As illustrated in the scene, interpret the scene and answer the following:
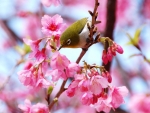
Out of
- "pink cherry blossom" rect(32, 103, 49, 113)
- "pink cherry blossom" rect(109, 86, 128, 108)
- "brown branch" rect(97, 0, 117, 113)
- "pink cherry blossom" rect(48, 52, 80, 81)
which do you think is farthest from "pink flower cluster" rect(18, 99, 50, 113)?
"brown branch" rect(97, 0, 117, 113)

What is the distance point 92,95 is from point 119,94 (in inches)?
4.3

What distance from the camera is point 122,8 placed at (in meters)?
4.21

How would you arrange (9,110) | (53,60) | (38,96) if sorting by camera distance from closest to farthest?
(53,60) < (9,110) < (38,96)

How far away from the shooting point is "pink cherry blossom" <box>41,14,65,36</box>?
3.50 feet

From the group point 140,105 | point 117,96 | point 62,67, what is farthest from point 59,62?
point 140,105

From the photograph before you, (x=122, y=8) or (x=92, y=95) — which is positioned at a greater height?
(x=92, y=95)

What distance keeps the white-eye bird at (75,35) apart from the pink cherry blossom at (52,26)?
42 millimetres

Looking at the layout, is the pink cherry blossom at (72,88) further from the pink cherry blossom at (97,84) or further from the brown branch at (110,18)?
the brown branch at (110,18)

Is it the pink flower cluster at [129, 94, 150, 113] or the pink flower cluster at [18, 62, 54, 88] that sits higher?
the pink flower cluster at [18, 62, 54, 88]

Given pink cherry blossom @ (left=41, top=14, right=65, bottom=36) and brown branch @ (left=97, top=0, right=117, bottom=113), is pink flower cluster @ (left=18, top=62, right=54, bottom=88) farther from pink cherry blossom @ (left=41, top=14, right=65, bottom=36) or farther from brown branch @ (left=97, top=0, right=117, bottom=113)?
brown branch @ (left=97, top=0, right=117, bottom=113)

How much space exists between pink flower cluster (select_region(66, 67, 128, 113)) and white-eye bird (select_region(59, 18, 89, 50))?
95mm

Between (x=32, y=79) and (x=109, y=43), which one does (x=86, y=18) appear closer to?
(x=109, y=43)

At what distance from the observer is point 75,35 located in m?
1.03

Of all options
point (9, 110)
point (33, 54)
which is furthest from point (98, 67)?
point (9, 110)
